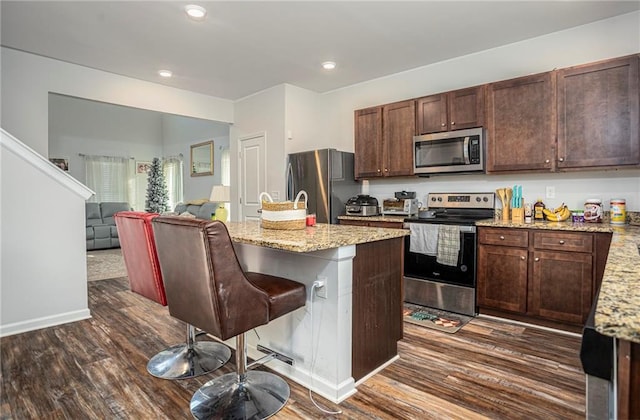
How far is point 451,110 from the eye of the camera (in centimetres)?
359

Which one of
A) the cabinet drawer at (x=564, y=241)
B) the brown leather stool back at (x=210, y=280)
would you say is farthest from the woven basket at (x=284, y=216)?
the cabinet drawer at (x=564, y=241)

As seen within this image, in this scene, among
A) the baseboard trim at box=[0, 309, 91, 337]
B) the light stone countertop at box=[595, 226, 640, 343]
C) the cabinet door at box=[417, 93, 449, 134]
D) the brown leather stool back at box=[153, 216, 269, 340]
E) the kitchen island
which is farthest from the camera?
the cabinet door at box=[417, 93, 449, 134]

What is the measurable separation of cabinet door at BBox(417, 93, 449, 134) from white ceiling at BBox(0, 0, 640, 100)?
0.47 meters

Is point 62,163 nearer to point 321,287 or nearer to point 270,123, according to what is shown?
point 270,123

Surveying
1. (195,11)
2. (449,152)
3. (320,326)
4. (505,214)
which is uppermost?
(195,11)

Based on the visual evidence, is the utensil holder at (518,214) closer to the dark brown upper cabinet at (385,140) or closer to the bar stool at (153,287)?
the dark brown upper cabinet at (385,140)

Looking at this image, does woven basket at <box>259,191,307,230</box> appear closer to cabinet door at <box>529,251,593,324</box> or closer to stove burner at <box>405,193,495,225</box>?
stove burner at <box>405,193,495,225</box>

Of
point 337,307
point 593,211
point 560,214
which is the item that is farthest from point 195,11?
point 593,211

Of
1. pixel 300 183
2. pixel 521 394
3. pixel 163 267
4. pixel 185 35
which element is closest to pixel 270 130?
pixel 300 183

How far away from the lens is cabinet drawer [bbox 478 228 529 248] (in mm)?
2906

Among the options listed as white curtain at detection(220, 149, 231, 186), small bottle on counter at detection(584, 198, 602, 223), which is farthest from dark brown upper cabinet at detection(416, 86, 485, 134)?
white curtain at detection(220, 149, 231, 186)

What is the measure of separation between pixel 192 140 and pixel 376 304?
306 inches

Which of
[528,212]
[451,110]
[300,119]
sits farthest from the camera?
[300,119]

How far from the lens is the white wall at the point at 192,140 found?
7.98 meters
